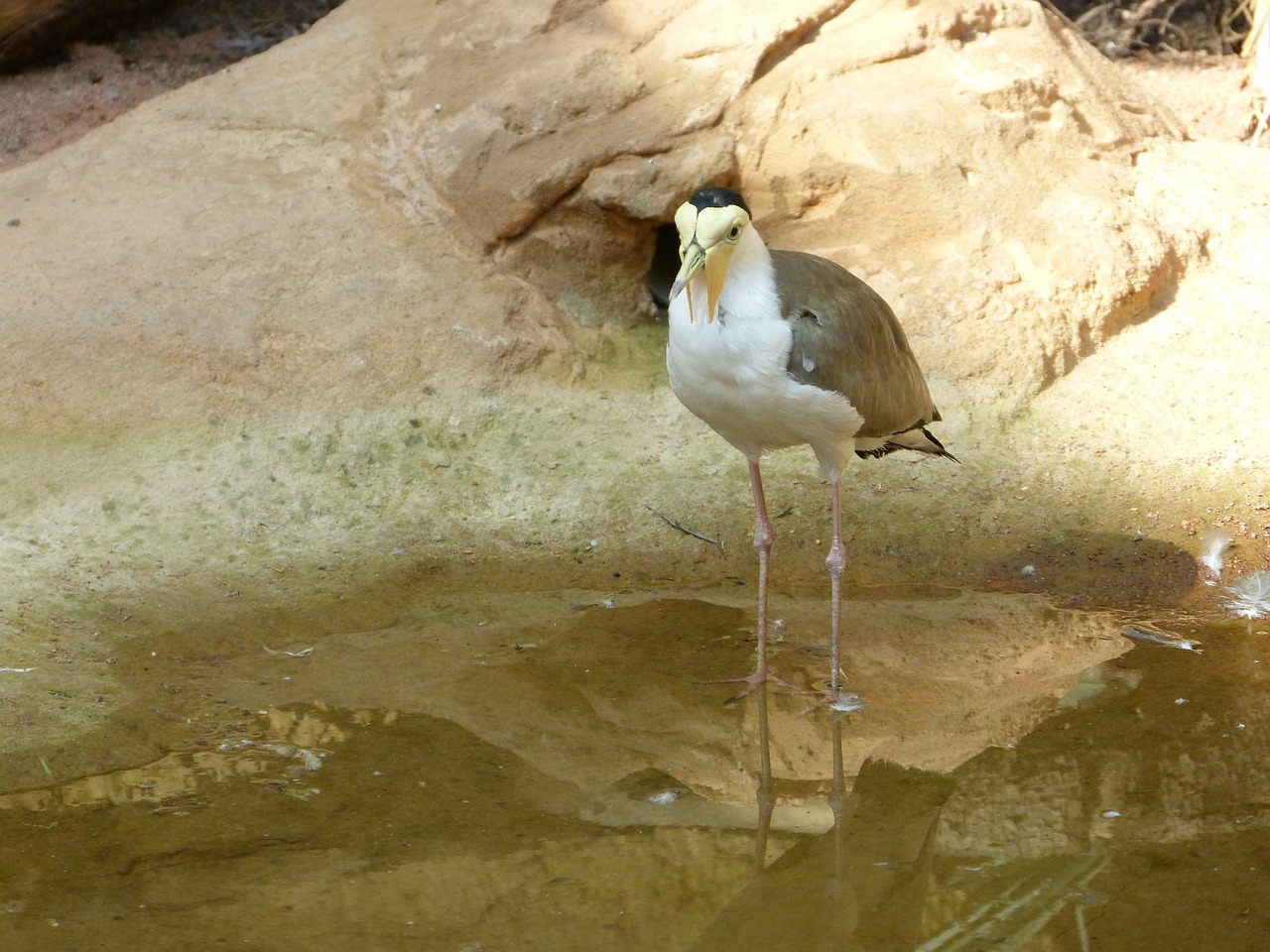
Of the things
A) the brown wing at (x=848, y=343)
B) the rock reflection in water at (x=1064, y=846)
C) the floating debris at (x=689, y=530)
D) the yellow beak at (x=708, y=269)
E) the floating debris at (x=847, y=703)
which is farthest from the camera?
the floating debris at (x=689, y=530)

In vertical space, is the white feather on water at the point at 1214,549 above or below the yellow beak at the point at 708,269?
below

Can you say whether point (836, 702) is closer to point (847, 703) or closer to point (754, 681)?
point (847, 703)

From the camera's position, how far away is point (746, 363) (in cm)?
409

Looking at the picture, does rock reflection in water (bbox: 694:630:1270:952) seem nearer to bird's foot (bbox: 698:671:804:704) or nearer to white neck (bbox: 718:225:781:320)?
bird's foot (bbox: 698:671:804:704)

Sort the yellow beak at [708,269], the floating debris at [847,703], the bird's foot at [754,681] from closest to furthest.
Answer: the yellow beak at [708,269] < the floating debris at [847,703] < the bird's foot at [754,681]

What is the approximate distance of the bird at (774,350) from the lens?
13.1ft

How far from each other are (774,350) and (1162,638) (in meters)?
1.75

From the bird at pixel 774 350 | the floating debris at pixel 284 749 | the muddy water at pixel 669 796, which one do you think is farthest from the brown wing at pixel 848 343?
the floating debris at pixel 284 749

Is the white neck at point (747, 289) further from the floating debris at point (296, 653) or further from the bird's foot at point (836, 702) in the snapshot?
the floating debris at point (296, 653)

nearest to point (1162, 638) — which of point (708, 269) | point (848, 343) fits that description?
point (848, 343)

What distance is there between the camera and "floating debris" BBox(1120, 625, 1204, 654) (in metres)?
4.57

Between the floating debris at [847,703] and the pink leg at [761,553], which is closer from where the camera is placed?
the floating debris at [847,703]

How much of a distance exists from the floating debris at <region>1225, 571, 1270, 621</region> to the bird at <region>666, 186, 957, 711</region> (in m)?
1.37

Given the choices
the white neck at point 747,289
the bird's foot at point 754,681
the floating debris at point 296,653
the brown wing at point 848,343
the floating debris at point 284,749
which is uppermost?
the white neck at point 747,289
